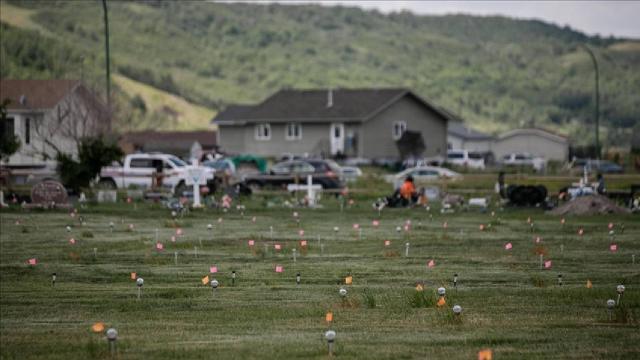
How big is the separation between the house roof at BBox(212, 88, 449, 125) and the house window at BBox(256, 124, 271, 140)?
0.61 metres

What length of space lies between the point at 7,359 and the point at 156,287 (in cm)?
613

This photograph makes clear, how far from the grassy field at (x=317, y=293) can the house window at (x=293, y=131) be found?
5051cm

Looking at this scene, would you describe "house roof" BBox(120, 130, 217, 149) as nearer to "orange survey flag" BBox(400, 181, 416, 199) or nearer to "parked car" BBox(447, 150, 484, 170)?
"parked car" BBox(447, 150, 484, 170)

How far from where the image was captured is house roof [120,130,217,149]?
87000 millimetres

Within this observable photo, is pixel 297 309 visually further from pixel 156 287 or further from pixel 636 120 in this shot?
pixel 636 120

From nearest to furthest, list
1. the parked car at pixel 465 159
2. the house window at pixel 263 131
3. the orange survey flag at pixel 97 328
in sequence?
1. the orange survey flag at pixel 97 328
2. the parked car at pixel 465 159
3. the house window at pixel 263 131

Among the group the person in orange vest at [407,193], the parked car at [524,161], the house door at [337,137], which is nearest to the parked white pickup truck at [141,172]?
the person in orange vest at [407,193]

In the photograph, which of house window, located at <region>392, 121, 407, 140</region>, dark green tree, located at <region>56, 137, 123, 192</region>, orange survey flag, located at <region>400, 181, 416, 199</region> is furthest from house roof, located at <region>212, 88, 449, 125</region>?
orange survey flag, located at <region>400, 181, 416, 199</region>

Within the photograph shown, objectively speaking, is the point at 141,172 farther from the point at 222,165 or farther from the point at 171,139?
the point at 171,139

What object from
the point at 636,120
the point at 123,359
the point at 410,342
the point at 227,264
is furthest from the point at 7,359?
the point at 636,120

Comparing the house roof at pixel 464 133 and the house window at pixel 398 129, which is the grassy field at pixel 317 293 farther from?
the house roof at pixel 464 133

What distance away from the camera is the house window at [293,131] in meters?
83.0

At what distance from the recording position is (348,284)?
19.8m

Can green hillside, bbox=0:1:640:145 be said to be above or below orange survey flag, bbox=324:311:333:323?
above
